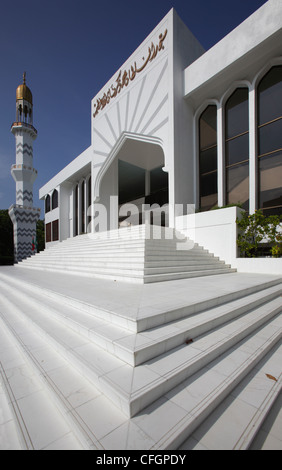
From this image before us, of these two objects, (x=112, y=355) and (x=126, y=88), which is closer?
(x=112, y=355)

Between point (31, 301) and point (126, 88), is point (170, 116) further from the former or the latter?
point (31, 301)

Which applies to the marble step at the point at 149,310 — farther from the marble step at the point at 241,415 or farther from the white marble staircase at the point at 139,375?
the marble step at the point at 241,415

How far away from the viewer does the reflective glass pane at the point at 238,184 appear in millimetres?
10328

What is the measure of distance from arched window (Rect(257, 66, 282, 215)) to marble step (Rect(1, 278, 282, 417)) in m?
8.33

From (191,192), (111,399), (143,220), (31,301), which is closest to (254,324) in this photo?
(111,399)

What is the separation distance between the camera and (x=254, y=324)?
3.02m

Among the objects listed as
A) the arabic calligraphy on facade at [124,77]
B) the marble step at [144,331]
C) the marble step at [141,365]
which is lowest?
the marble step at [141,365]

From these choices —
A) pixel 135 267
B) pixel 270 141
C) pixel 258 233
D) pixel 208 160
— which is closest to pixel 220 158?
pixel 208 160

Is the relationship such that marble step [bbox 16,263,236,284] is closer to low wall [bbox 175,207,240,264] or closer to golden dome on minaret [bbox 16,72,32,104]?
low wall [bbox 175,207,240,264]

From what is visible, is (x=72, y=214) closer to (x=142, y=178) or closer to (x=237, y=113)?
(x=142, y=178)

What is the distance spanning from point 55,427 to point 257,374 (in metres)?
2.02

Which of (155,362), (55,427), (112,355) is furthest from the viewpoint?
(112,355)

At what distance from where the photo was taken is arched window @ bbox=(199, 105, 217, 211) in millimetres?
11672

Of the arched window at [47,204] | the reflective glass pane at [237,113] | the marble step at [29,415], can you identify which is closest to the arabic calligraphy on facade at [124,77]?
the reflective glass pane at [237,113]
